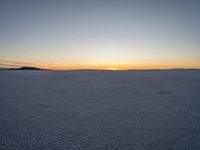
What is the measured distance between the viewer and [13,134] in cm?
121

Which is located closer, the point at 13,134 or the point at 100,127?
the point at 13,134

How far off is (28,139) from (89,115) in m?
0.69

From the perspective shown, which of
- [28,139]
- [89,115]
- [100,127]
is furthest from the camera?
[89,115]

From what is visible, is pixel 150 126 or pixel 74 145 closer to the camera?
pixel 74 145

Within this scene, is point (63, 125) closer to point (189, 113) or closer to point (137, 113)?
point (137, 113)

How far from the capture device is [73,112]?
180 cm

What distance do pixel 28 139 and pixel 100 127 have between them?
592 mm

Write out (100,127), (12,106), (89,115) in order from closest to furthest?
(100,127)
(89,115)
(12,106)

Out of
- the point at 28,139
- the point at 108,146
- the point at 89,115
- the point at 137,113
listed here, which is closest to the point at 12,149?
the point at 28,139

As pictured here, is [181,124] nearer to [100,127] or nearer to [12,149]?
[100,127]

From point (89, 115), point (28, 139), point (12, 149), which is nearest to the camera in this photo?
point (12, 149)

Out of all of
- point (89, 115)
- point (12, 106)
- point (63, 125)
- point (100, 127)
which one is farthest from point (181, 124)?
point (12, 106)

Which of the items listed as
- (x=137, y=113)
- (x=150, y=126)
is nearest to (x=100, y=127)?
(x=150, y=126)

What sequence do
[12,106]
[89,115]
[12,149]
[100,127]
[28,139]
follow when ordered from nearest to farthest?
1. [12,149]
2. [28,139]
3. [100,127]
4. [89,115]
5. [12,106]
